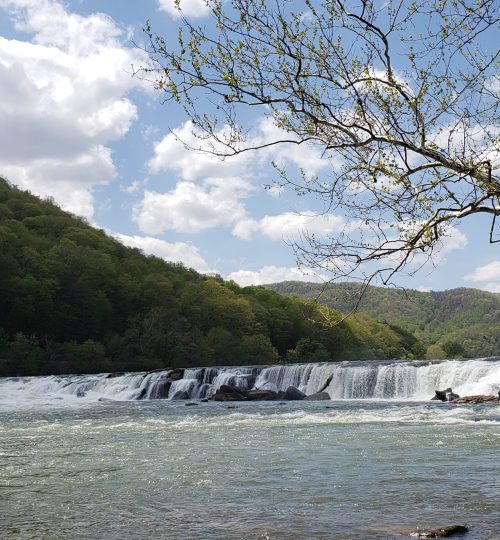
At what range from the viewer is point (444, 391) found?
1063 inches

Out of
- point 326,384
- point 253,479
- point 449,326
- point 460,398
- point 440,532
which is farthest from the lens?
point 449,326

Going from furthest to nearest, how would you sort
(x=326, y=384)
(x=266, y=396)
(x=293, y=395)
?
(x=326, y=384)
(x=266, y=396)
(x=293, y=395)

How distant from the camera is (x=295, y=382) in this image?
116 feet

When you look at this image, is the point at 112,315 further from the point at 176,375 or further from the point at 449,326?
the point at 449,326

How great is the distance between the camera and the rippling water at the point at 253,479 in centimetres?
695

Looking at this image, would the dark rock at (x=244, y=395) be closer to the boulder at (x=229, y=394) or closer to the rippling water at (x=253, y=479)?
the boulder at (x=229, y=394)

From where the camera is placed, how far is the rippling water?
6.95 m

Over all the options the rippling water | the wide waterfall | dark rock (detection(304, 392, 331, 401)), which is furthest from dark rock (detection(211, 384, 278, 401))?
the rippling water

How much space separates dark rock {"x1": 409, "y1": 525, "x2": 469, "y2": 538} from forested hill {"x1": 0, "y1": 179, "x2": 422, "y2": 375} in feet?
152

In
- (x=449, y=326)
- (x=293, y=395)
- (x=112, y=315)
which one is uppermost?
(x=449, y=326)

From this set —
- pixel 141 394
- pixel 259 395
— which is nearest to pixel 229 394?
pixel 259 395

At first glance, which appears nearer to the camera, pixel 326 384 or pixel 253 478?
pixel 253 478

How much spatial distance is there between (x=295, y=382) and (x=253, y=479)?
26021mm

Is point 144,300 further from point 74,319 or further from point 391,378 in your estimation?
point 391,378
